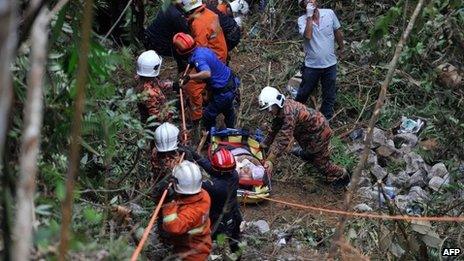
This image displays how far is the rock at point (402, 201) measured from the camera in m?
6.95

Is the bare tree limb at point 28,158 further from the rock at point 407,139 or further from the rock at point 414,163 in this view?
the rock at point 407,139

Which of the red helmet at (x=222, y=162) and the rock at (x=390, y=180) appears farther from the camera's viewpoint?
the rock at (x=390, y=180)

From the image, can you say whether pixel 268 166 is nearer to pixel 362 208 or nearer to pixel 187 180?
pixel 362 208

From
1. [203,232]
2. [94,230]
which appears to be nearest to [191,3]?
[203,232]

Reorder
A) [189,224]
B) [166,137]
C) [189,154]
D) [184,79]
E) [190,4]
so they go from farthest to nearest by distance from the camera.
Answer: [190,4]
[184,79]
[189,154]
[166,137]
[189,224]

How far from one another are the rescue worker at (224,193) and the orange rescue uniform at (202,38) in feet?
6.64

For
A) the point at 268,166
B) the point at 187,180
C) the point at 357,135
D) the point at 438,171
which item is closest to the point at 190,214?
the point at 187,180

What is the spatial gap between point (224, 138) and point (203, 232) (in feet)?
7.33

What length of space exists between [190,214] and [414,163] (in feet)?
11.9

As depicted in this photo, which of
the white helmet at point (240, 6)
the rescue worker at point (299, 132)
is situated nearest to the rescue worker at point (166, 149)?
the rescue worker at point (299, 132)

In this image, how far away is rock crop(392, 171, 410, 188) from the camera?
7.71 m

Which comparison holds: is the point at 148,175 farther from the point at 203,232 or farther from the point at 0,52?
the point at 0,52

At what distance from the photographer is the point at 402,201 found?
721 cm

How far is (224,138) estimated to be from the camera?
7.45m
